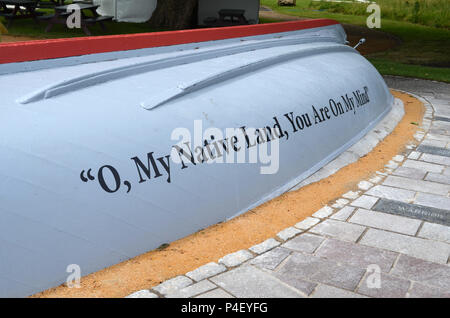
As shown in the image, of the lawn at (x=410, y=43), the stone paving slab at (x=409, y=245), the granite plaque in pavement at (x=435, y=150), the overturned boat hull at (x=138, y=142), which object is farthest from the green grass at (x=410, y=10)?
the stone paving slab at (x=409, y=245)

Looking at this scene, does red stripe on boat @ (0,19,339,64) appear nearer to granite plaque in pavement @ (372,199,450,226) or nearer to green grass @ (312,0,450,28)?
granite plaque in pavement @ (372,199,450,226)

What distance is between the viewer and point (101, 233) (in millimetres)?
3447

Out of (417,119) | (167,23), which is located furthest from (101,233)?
(167,23)

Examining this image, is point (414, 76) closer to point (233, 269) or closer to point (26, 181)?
point (233, 269)

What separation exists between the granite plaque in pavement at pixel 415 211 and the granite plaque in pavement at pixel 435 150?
2.13m

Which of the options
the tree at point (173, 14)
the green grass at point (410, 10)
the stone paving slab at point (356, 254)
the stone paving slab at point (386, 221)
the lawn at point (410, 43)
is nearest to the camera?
the stone paving slab at point (356, 254)

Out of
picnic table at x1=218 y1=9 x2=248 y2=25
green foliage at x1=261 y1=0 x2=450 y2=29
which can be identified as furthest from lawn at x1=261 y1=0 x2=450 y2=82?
picnic table at x1=218 y1=9 x2=248 y2=25

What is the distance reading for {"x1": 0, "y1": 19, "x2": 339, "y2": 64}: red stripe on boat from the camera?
4098mm

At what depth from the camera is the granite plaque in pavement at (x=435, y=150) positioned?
22.3 feet

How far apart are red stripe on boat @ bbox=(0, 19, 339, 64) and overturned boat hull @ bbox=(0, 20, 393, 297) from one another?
0.05 ft

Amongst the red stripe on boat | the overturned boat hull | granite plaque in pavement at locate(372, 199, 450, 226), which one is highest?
the red stripe on boat

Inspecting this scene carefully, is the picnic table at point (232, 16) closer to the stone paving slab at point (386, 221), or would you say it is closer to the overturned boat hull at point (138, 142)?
the overturned boat hull at point (138, 142)

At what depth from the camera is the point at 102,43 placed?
15.8 feet

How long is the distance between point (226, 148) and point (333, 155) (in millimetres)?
2178
